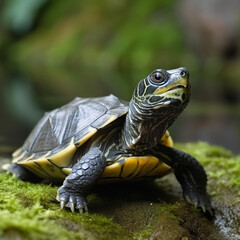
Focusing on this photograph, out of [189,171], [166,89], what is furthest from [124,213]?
[166,89]

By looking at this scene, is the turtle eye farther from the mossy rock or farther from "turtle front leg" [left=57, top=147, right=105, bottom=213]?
the mossy rock

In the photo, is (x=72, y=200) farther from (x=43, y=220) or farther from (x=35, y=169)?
(x=35, y=169)

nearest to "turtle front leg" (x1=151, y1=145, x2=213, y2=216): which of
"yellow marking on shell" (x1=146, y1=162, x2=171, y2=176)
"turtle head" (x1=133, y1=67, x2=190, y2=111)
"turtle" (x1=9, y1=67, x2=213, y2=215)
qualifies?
"turtle" (x1=9, y1=67, x2=213, y2=215)

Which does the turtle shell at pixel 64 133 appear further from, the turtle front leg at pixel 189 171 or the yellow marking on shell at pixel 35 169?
the turtle front leg at pixel 189 171

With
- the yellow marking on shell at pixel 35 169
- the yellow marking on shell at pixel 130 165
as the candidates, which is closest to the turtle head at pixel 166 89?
the yellow marking on shell at pixel 130 165

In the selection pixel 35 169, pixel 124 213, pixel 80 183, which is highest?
pixel 80 183

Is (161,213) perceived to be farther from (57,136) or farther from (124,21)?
(124,21)
